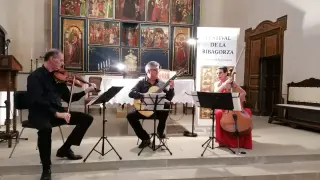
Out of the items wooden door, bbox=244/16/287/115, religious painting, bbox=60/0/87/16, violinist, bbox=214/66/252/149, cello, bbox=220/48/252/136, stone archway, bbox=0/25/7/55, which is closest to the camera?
cello, bbox=220/48/252/136

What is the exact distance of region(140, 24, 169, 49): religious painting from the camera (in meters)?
10.6

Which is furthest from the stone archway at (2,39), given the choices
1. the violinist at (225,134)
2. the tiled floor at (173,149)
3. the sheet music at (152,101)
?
the violinist at (225,134)

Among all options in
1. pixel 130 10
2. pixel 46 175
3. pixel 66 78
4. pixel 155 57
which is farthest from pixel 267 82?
pixel 46 175

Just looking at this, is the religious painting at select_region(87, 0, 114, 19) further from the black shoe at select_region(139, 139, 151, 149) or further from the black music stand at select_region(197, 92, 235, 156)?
the black music stand at select_region(197, 92, 235, 156)

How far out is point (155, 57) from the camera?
35.1ft

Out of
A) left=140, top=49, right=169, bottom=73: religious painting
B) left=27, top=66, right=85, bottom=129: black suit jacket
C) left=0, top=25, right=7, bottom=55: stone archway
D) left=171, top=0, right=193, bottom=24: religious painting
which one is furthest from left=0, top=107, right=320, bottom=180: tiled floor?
left=171, top=0, right=193, bottom=24: religious painting

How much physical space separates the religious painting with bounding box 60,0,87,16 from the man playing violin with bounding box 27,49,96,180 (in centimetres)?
668

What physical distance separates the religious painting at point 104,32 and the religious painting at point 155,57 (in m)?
0.99

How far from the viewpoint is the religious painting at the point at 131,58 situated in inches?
397

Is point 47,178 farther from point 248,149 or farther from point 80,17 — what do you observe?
point 80,17

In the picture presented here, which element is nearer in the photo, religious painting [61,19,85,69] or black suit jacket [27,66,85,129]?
black suit jacket [27,66,85,129]

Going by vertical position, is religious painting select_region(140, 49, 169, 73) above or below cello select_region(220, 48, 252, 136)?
above

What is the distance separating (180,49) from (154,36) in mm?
1009

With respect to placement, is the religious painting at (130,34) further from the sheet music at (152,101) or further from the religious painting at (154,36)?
the sheet music at (152,101)
